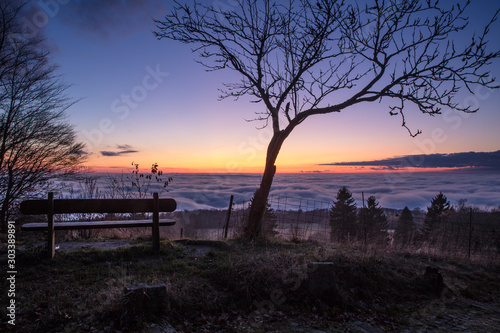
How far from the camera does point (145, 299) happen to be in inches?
136

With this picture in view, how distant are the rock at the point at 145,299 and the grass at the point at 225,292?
8 centimetres

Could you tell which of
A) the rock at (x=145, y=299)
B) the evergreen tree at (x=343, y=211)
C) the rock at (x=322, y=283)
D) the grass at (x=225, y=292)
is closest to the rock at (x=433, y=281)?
the grass at (x=225, y=292)

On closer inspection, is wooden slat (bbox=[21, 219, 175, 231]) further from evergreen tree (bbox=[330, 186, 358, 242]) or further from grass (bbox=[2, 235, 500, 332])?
evergreen tree (bbox=[330, 186, 358, 242])

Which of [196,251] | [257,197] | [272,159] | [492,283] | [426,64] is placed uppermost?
[426,64]

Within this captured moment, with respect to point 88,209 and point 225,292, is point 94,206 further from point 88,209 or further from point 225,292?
point 225,292

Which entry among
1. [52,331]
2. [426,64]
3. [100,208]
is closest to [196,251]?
[100,208]

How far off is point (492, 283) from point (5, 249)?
31.9 ft

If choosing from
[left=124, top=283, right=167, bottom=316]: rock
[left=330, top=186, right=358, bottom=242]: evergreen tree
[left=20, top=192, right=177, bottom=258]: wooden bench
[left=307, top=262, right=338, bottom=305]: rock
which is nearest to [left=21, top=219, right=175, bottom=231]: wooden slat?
[left=20, top=192, right=177, bottom=258]: wooden bench

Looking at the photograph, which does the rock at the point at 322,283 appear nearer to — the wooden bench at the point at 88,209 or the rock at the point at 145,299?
the rock at the point at 145,299

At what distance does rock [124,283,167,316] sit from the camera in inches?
132

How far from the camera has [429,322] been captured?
160 inches

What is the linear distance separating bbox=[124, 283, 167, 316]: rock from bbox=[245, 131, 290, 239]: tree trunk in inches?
210

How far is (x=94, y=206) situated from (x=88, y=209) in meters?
0.12

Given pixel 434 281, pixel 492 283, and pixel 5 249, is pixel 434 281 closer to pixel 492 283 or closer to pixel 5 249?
pixel 492 283
